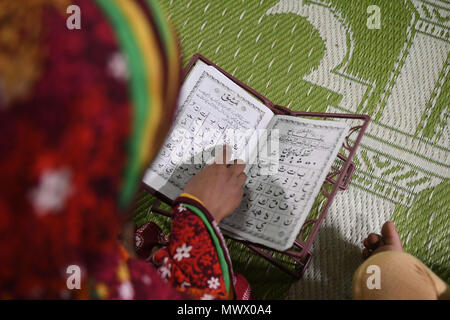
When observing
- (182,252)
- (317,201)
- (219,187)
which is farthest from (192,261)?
(317,201)

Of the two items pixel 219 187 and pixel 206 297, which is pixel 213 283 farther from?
pixel 219 187

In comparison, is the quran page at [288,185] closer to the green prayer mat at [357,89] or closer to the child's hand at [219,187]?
the child's hand at [219,187]

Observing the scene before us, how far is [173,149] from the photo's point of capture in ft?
2.35

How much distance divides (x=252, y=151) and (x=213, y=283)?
0.89ft

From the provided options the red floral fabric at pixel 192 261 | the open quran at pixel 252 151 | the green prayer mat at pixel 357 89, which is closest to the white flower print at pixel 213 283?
the red floral fabric at pixel 192 261

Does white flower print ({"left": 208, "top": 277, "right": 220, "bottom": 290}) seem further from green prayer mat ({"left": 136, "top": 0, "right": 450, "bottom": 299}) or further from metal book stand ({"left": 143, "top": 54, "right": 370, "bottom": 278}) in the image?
green prayer mat ({"left": 136, "top": 0, "right": 450, "bottom": 299})

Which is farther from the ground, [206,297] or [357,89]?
[357,89]

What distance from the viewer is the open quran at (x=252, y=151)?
2.14ft

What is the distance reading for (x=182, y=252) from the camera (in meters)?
0.56

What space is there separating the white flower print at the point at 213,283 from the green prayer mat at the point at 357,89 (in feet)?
0.98

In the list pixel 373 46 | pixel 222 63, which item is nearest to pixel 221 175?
pixel 222 63

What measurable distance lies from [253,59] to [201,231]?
580mm

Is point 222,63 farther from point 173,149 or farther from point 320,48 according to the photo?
point 173,149
